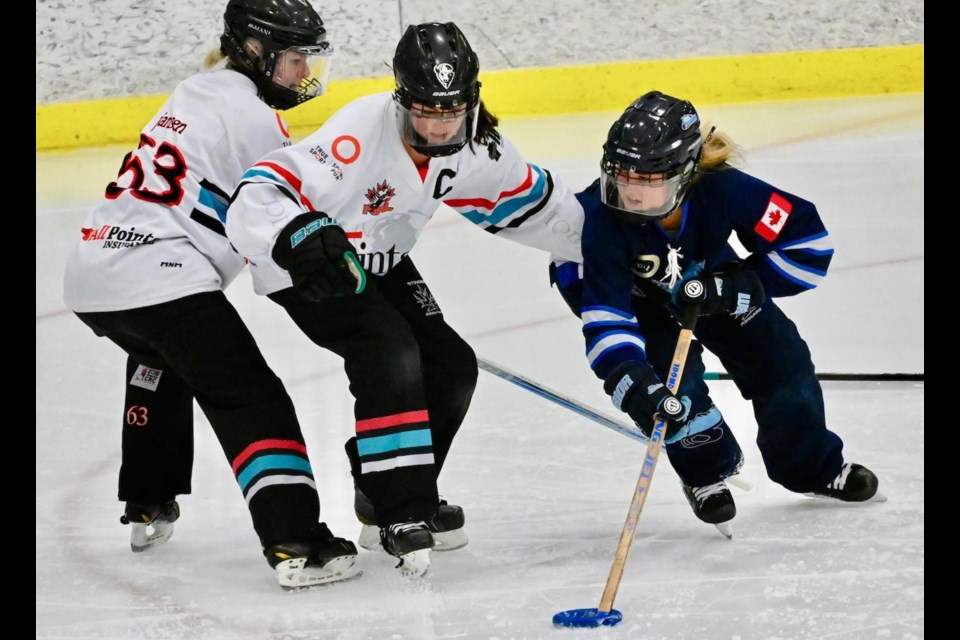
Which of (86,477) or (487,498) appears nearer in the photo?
(487,498)

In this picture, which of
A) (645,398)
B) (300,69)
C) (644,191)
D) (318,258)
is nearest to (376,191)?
(318,258)

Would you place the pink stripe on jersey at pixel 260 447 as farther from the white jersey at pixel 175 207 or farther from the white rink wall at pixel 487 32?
the white rink wall at pixel 487 32

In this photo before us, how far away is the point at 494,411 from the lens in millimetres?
3359

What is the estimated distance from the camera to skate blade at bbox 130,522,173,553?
2654 millimetres

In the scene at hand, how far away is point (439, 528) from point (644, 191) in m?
0.73

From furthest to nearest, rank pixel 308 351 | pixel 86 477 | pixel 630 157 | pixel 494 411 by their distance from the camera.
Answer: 1. pixel 308 351
2. pixel 494 411
3. pixel 86 477
4. pixel 630 157

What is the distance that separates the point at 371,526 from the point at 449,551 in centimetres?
16

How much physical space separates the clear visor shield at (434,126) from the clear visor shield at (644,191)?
269 mm

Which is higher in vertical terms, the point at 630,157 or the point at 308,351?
the point at 630,157

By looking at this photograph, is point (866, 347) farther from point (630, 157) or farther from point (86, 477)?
point (86, 477)

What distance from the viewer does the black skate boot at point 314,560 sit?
2.38 m

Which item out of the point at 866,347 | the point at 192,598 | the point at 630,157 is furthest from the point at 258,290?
the point at 866,347

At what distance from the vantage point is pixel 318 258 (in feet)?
7.39

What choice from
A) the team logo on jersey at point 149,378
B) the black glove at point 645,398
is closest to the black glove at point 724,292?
the black glove at point 645,398
